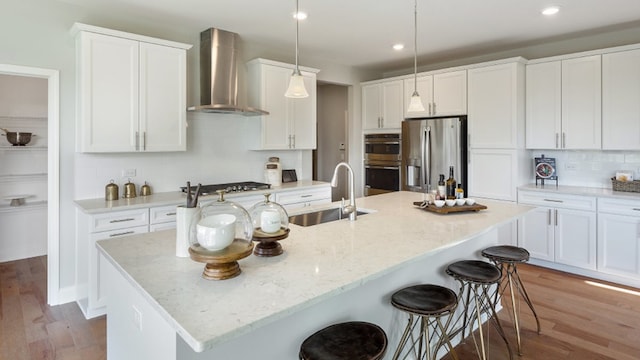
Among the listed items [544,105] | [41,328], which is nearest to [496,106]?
[544,105]

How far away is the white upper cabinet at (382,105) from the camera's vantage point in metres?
5.47

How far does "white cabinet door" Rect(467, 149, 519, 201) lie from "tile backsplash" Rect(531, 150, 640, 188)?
1.77 ft

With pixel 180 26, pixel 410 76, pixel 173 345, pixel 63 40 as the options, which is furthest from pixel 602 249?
pixel 63 40

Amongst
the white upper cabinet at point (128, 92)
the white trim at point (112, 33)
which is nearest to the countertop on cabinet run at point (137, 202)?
the white upper cabinet at point (128, 92)

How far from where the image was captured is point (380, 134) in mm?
5715

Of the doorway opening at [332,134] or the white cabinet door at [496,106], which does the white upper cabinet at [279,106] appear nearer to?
the doorway opening at [332,134]

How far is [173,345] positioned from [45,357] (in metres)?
1.90

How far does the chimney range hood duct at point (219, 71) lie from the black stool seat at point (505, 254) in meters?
2.65


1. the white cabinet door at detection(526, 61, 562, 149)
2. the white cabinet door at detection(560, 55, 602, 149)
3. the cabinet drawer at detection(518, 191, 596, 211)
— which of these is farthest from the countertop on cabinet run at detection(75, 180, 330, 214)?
the white cabinet door at detection(560, 55, 602, 149)

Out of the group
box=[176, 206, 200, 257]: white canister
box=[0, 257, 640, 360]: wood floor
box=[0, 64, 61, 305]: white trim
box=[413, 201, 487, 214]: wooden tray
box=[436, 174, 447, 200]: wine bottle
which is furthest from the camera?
box=[0, 64, 61, 305]: white trim

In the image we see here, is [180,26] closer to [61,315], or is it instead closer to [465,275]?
[61,315]

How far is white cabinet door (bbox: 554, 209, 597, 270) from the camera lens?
3.89 metres

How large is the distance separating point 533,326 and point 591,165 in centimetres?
249

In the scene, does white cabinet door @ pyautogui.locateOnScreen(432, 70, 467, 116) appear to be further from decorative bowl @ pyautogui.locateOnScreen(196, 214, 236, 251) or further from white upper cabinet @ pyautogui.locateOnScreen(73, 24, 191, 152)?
decorative bowl @ pyautogui.locateOnScreen(196, 214, 236, 251)
